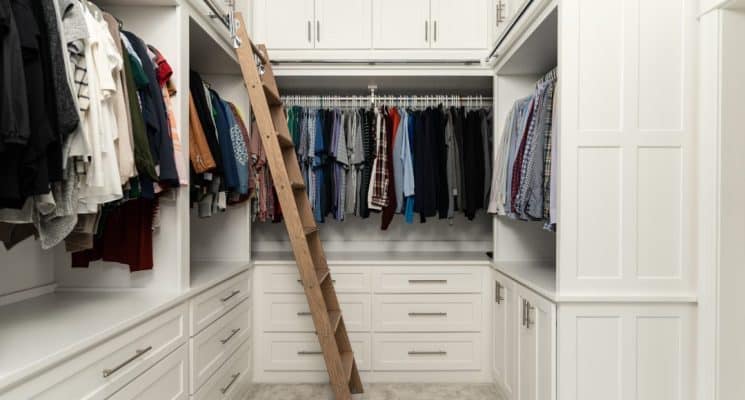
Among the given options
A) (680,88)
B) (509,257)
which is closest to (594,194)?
(680,88)

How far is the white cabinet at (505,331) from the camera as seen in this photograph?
7.10ft

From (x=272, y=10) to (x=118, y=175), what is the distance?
176 cm

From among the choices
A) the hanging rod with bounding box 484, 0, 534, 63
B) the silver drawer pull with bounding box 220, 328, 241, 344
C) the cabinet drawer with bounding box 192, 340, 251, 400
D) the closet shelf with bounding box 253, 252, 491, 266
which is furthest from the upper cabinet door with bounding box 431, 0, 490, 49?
the cabinet drawer with bounding box 192, 340, 251, 400

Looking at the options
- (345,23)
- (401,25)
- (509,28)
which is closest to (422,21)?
(401,25)

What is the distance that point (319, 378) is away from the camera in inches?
102

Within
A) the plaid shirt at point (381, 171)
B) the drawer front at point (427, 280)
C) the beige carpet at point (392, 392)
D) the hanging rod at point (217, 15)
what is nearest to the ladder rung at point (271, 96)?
the hanging rod at point (217, 15)

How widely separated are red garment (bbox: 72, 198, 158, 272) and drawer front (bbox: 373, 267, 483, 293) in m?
1.35

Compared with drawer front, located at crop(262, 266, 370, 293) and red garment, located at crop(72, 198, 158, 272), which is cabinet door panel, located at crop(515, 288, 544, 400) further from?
red garment, located at crop(72, 198, 158, 272)

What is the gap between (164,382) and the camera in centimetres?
152

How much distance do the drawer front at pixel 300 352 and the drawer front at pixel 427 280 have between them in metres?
0.35

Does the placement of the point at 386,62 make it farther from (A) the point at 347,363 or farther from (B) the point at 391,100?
(A) the point at 347,363

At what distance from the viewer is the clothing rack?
9.44 ft

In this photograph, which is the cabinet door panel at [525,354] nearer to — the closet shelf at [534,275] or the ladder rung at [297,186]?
the closet shelf at [534,275]

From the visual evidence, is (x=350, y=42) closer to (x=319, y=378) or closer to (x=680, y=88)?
(x=680, y=88)
